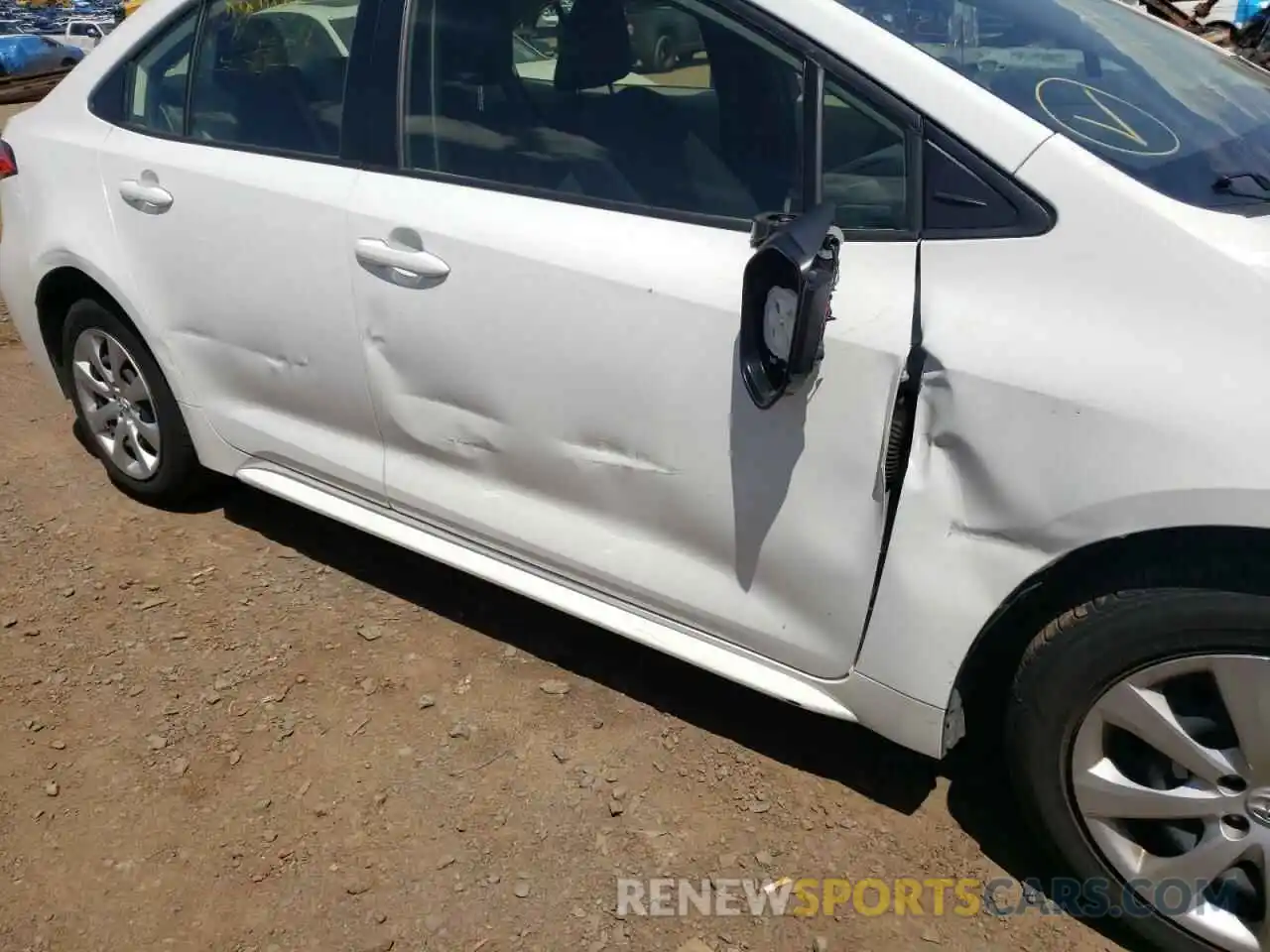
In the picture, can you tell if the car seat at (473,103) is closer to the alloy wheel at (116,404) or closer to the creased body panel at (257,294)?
the creased body panel at (257,294)

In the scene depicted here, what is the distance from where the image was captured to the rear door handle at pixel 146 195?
9.27 ft

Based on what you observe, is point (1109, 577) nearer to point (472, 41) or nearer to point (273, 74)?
point (472, 41)

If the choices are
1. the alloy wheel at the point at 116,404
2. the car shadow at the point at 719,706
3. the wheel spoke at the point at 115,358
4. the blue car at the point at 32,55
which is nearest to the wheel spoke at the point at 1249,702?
the car shadow at the point at 719,706

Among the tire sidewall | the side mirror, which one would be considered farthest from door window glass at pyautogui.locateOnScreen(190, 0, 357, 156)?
the side mirror

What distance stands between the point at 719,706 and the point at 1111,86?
1.58 meters

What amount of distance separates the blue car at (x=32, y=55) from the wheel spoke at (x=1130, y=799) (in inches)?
A: 1119

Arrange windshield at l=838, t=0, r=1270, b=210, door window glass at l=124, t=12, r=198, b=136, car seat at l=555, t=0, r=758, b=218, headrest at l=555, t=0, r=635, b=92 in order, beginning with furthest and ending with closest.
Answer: door window glass at l=124, t=12, r=198, b=136
headrest at l=555, t=0, r=635, b=92
car seat at l=555, t=0, r=758, b=218
windshield at l=838, t=0, r=1270, b=210

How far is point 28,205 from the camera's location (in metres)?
3.25

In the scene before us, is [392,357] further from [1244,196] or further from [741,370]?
[1244,196]

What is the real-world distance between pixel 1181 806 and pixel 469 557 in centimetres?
155

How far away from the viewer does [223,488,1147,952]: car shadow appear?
7.64ft

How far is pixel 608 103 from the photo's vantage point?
226 centimetres

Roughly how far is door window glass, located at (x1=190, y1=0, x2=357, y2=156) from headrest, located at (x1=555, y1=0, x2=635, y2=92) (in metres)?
0.56

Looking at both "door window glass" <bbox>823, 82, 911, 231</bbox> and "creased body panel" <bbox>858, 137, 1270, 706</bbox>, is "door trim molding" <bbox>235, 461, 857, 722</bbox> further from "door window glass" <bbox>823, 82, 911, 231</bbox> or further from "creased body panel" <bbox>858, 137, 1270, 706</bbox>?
"door window glass" <bbox>823, 82, 911, 231</bbox>
